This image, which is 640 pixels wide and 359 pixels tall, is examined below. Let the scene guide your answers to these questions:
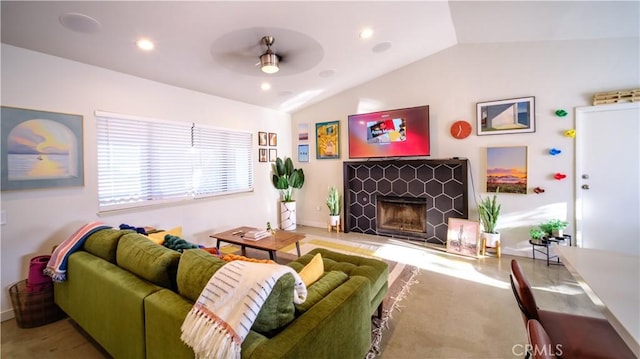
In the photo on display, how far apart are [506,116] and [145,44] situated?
4.60 m

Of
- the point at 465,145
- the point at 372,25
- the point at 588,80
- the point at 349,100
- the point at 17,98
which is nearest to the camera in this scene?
the point at 17,98

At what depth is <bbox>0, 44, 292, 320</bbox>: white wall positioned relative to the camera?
7.64ft

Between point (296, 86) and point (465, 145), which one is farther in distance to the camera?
point (296, 86)

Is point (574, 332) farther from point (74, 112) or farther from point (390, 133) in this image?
Answer: point (74, 112)

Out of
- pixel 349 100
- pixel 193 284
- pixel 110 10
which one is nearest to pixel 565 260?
pixel 193 284

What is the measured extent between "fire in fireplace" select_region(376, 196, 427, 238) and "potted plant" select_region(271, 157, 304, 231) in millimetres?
1731

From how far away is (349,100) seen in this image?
5004mm

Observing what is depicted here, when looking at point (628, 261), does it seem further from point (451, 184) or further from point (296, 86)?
point (296, 86)

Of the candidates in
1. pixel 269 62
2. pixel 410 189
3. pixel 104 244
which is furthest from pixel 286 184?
pixel 104 244

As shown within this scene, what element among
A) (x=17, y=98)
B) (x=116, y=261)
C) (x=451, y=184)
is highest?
(x=17, y=98)

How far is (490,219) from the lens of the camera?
366 cm

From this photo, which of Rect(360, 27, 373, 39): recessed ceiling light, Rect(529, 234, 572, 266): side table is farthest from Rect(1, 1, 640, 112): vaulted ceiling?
Rect(529, 234, 572, 266): side table

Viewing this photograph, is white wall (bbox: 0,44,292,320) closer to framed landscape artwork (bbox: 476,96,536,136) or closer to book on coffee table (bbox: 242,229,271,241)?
book on coffee table (bbox: 242,229,271,241)

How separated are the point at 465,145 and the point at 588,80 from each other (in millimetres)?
1525
